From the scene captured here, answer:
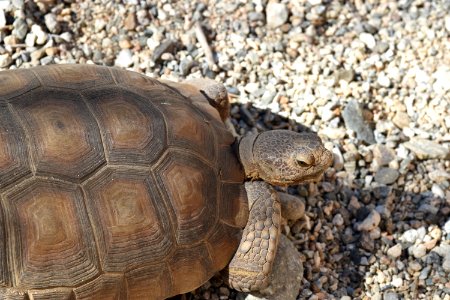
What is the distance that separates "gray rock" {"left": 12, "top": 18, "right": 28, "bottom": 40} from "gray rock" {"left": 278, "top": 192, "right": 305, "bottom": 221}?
1.99 meters

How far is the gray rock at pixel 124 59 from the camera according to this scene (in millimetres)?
4449

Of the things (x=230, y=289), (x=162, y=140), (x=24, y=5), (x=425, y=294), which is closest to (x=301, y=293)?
(x=230, y=289)

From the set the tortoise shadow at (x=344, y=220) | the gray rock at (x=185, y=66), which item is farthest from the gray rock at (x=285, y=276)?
the gray rock at (x=185, y=66)

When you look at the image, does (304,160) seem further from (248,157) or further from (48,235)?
(48,235)

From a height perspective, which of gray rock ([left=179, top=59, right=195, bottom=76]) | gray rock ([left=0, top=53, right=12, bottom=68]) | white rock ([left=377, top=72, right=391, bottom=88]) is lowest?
white rock ([left=377, top=72, right=391, bottom=88])

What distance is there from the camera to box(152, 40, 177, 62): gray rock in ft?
14.7

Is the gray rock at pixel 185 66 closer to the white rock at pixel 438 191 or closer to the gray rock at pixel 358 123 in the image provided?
the gray rock at pixel 358 123

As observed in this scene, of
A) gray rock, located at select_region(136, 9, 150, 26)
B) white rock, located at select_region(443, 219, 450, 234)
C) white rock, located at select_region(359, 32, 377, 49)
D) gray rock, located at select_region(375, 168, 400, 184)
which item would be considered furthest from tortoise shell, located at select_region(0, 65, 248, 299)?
white rock, located at select_region(359, 32, 377, 49)

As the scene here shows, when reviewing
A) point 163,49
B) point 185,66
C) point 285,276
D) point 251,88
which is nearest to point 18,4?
point 163,49

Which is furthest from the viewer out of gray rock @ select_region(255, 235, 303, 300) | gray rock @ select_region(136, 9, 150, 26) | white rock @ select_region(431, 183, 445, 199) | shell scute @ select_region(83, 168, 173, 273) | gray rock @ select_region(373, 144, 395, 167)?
gray rock @ select_region(136, 9, 150, 26)

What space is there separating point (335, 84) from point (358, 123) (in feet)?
1.19

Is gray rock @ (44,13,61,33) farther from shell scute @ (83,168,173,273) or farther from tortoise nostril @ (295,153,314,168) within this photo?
tortoise nostril @ (295,153,314,168)

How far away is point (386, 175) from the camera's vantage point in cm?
421

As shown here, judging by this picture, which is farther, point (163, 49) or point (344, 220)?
point (163, 49)
